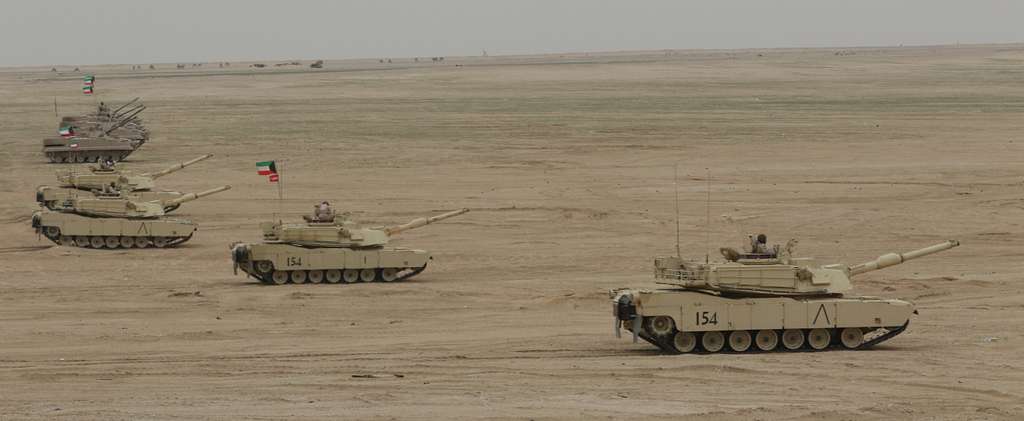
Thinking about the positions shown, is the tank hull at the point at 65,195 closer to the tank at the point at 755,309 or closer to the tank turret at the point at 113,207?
the tank turret at the point at 113,207

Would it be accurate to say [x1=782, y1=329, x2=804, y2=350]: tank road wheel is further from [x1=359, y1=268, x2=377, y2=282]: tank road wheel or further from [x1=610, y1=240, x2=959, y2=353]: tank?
[x1=359, y1=268, x2=377, y2=282]: tank road wheel

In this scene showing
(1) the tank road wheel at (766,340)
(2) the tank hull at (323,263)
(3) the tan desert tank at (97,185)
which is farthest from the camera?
(3) the tan desert tank at (97,185)

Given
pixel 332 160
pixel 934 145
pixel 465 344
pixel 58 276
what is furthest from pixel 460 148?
pixel 465 344

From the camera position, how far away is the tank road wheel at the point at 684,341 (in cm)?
2542

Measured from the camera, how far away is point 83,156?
67.4 metres

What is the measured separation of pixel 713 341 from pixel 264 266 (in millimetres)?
13043

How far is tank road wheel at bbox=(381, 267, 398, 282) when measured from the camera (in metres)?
35.5

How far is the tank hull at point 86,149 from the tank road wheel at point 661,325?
44.7 meters

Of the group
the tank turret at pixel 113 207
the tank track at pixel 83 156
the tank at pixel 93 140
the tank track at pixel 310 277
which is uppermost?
the tank at pixel 93 140

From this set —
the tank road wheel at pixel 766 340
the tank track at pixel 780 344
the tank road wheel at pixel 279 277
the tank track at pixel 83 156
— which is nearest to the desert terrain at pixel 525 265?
the tank track at pixel 780 344

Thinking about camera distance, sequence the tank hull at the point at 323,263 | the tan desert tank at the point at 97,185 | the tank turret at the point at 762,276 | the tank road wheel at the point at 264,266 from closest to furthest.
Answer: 1. the tank turret at the point at 762,276
2. the tank hull at the point at 323,263
3. the tank road wheel at the point at 264,266
4. the tan desert tank at the point at 97,185

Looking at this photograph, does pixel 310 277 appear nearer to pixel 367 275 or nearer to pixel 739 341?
pixel 367 275

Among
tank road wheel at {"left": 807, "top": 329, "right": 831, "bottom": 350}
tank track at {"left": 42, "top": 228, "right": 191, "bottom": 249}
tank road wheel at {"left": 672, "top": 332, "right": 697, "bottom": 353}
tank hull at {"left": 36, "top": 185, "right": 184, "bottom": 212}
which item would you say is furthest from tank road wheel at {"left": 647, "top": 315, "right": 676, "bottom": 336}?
tank hull at {"left": 36, "top": 185, "right": 184, "bottom": 212}

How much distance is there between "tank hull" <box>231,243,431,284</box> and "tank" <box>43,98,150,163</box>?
31387 millimetres
